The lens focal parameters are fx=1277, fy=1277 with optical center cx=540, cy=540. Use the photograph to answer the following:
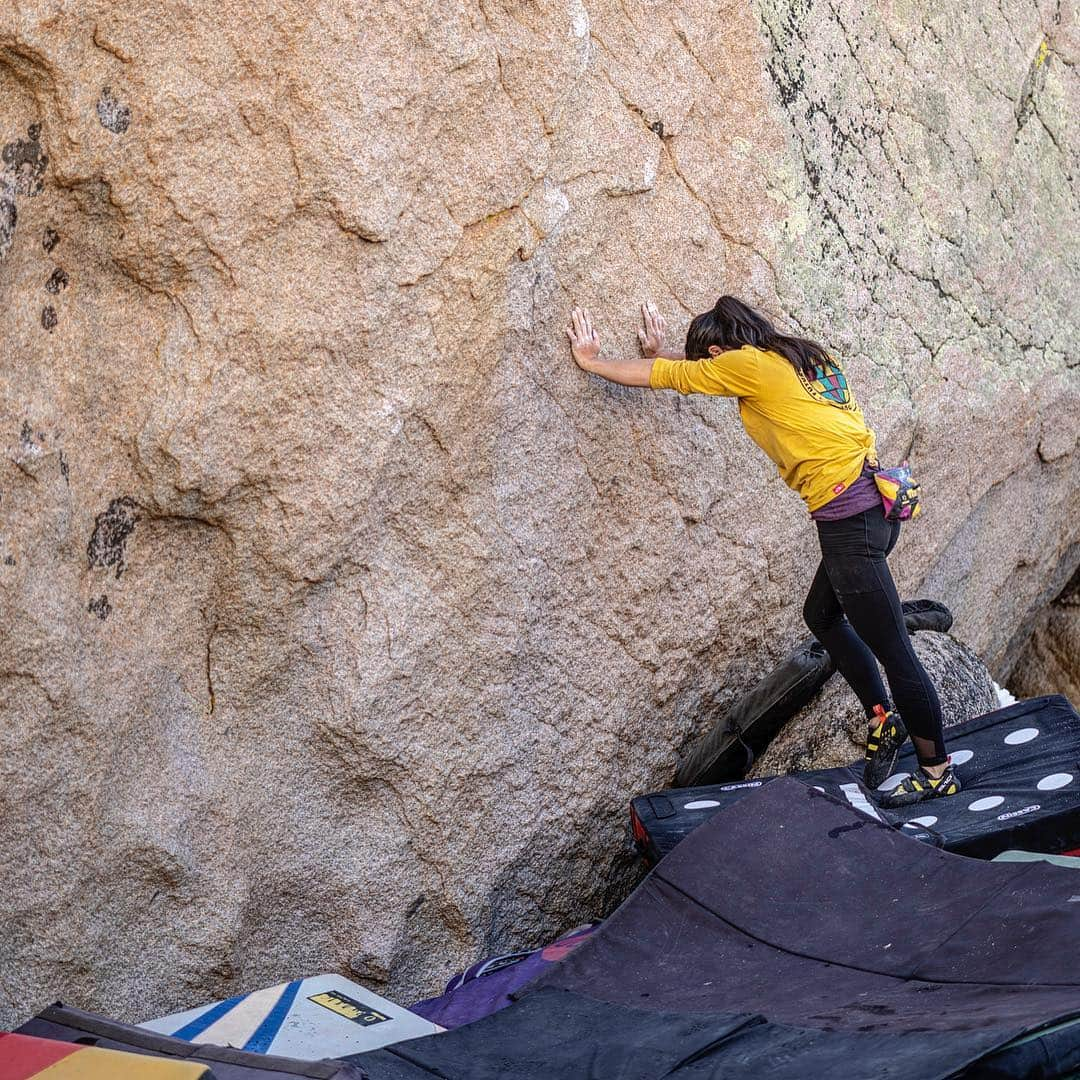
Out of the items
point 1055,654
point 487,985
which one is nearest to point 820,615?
point 487,985

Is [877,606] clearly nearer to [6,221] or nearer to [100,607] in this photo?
[100,607]

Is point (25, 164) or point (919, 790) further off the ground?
point (25, 164)

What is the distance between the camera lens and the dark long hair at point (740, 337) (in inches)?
128

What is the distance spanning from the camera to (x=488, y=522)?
10.5ft

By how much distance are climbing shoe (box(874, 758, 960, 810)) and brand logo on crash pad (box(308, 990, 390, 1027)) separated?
1607 mm

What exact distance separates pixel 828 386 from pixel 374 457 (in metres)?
1.21

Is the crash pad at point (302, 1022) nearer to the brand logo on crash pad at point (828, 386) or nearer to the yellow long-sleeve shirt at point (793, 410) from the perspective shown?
the yellow long-sleeve shirt at point (793, 410)

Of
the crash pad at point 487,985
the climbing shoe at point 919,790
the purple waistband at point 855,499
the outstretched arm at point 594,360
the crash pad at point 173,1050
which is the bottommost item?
the crash pad at point 487,985

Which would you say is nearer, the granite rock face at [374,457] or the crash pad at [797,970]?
the crash pad at [797,970]

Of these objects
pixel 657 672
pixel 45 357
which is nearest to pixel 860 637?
pixel 657 672

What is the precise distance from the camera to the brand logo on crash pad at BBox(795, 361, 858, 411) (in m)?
3.28

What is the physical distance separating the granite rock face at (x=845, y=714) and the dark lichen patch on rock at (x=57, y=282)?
2.35 metres

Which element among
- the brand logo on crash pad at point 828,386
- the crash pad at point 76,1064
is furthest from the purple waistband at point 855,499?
the crash pad at point 76,1064

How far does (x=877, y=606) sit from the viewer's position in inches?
133
